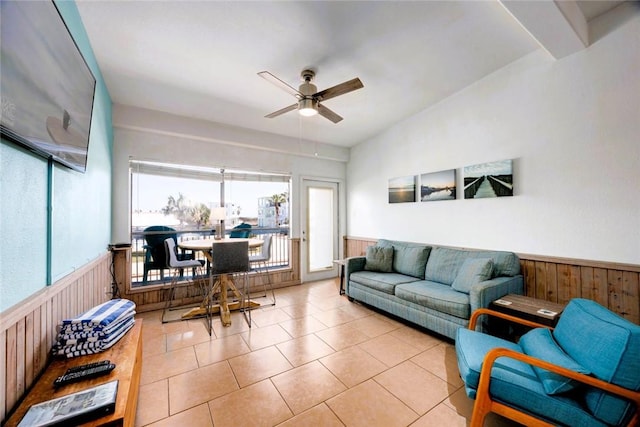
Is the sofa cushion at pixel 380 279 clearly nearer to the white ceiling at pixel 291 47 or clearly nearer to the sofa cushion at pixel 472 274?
the sofa cushion at pixel 472 274

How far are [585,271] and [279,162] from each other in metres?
4.45

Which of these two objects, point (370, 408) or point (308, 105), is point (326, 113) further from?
point (370, 408)

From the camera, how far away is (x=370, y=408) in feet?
6.02

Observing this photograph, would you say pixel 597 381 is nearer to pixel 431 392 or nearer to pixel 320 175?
pixel 431 392

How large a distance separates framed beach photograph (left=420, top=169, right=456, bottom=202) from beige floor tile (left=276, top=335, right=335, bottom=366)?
2.63 metres

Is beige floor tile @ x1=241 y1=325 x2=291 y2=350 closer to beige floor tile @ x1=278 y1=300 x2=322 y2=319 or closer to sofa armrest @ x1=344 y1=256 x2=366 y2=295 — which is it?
beige floor tile @ x1=278 y1=300 x2=322 y2=319

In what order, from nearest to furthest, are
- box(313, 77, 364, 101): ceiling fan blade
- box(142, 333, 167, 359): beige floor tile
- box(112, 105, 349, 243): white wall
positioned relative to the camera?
box(313, 77, 364, 101): ceiling fan blade → box(142, 333, 167, 359): beige floor tile → box(112, 105, 349, 243): white wall

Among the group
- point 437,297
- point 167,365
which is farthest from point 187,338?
point 437,297

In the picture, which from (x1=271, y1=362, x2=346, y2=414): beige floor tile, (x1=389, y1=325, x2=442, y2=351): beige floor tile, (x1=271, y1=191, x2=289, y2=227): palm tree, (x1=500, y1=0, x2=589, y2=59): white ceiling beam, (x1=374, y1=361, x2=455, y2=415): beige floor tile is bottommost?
(x1=389, y1=325, x2=442, y2=351): beige floor tile

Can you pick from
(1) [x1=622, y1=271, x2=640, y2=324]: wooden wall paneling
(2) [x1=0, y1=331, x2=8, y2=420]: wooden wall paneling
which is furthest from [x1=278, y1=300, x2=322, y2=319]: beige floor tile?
(1) [x1=622, y1=271, x2=640, y2=324]: wooden wall paneling

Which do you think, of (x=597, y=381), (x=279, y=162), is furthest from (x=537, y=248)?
(x=279, y=162)

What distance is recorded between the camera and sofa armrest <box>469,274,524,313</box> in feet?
8.10

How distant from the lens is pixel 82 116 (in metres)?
1.69

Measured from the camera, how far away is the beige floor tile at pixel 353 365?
7.13 ft
